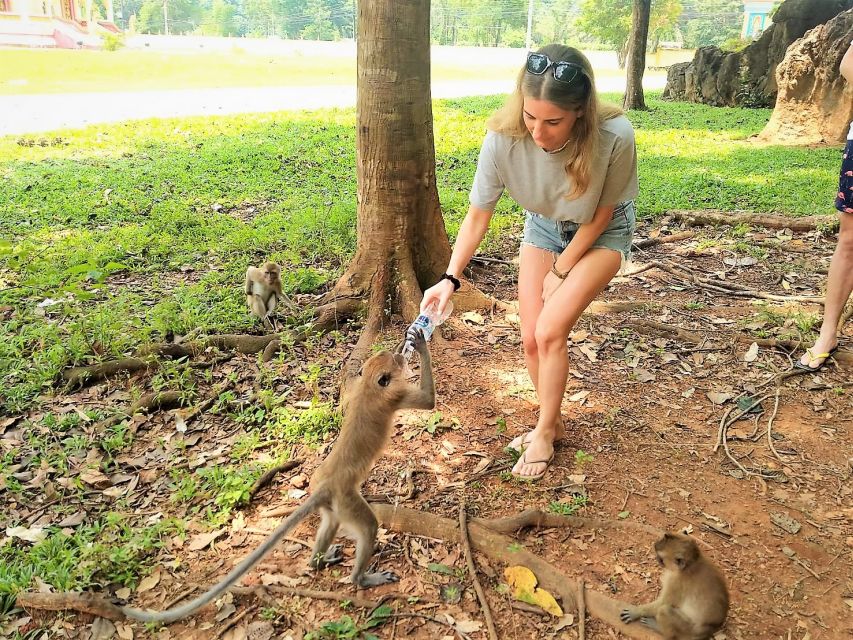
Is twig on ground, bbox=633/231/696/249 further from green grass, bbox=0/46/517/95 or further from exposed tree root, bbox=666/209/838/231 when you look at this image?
green grass, bbox=0/46/517/95

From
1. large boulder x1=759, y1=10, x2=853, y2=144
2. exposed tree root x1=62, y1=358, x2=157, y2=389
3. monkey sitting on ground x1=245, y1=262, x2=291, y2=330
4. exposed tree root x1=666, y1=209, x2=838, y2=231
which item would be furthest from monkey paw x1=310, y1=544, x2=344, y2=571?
large boulder x1=759, y1=10, x2=853, y2=144

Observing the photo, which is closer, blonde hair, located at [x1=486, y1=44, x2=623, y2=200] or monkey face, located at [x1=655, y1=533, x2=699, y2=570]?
monkey face, located at [x1=655, y1=533, x2=699, y2=570]

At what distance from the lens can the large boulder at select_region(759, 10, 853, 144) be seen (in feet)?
41.4

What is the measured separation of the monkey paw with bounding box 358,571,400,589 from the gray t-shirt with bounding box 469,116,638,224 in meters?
1.93

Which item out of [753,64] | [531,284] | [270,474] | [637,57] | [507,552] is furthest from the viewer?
[753,64]

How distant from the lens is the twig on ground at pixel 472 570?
2.83 m

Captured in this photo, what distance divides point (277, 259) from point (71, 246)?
2.32 m

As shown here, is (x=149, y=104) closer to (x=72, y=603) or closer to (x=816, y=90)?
(x=816, y=90)

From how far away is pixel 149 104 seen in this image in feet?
61.3

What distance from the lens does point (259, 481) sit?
3818 millimetres

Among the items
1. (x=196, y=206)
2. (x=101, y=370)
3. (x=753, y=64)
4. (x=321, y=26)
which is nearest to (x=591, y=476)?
(x=101, y=370)

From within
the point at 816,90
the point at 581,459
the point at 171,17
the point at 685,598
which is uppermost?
the point at 171,17

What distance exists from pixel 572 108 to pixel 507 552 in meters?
2.08

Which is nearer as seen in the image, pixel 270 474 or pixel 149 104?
pixel 270 474
